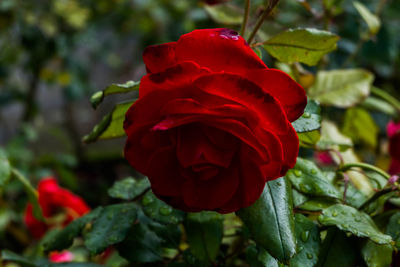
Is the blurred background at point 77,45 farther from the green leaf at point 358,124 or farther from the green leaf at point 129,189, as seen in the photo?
the green leaf at point 129,189

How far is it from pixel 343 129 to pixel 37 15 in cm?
124

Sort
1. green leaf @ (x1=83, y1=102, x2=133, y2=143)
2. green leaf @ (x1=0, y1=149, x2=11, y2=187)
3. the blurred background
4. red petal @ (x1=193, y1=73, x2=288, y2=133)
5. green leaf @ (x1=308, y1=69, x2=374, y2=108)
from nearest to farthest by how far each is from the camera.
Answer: red petal @ (x1=193, y1=73, x2=288, y2=133)
green leaf @ (x1=83, y1=102, x2=133, y2=143)
green leaf @ (x1=0, y1=149, x2=11, y2=187)
green leaf @ (x1=308, y1=69, x2=374, y2=108)
the blurred background

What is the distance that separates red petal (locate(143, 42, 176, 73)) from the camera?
291 millimetres

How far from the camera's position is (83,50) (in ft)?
8.64

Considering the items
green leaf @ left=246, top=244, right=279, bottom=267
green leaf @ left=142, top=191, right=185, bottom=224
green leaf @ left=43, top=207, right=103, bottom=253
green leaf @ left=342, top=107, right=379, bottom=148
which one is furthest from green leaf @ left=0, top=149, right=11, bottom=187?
green leaf @ left=342, top=107, right=379, bottom=148

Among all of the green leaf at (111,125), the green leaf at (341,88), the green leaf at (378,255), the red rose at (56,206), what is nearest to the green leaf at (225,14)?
the green leaf at (341,88)

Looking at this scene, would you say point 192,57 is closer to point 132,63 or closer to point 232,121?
point 232,121

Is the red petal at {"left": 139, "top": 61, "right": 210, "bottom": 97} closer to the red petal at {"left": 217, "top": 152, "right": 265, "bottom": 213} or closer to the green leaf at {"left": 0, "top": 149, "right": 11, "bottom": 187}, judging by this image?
the red petal at {"left": 217, "top": 152, "right": 265, "bottom": 213}

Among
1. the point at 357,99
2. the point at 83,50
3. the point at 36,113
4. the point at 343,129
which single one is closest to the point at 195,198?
the point at 357,99

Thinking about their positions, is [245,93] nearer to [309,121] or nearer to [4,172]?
[309,121]

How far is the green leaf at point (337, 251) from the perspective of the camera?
353 mm

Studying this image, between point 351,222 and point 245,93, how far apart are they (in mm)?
156

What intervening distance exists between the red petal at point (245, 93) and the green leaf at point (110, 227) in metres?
0.20

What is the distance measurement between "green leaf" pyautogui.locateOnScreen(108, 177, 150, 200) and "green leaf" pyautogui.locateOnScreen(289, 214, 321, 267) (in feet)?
0.55
